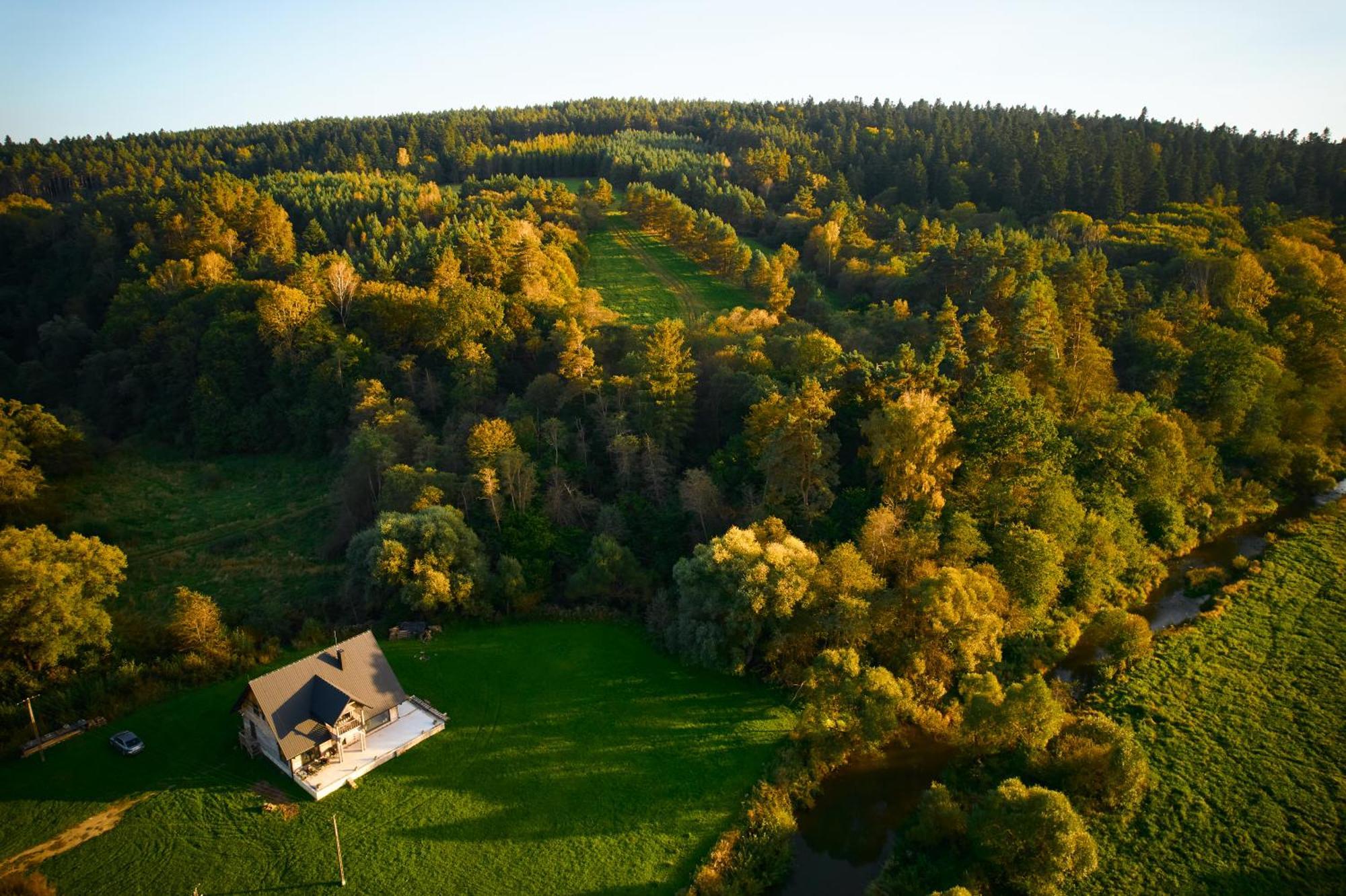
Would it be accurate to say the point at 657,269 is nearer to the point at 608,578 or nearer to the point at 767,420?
the point at 767,420

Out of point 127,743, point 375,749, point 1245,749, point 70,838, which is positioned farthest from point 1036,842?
point 127,743

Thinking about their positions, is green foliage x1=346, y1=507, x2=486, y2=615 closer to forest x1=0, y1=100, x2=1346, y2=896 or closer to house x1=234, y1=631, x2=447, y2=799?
forest x1=0, y1=100, x2=1346, y2=896

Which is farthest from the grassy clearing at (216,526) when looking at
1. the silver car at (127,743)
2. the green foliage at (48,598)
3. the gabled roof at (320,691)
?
the gabled roof at (320,691)

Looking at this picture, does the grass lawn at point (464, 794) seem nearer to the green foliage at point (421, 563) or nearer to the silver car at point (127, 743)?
the silver car at point (127, 743)

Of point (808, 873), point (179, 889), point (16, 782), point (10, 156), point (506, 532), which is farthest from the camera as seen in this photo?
point (10, 156)

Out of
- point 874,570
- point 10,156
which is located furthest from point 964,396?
point 10,156

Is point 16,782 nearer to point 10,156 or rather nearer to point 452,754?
point 452,754

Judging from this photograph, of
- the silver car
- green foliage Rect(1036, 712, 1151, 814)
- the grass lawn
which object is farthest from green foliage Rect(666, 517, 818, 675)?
the silver car
